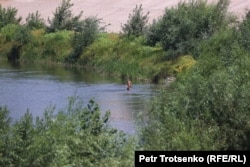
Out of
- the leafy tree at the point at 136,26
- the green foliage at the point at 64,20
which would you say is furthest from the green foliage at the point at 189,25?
the green foliage at the point at 64,20

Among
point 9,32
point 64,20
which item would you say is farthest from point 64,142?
point 9,32

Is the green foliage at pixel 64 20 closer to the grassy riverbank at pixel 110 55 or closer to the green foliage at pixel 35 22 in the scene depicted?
the grassy riverbank at pixel 110 55

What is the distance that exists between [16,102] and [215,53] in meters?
9.44

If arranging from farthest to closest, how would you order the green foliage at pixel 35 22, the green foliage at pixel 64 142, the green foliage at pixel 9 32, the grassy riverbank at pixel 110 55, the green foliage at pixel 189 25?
the green foliage at pixel 35 22
the green foliage at pixel 9 32
the grassy riverbank at pixel 110 55
the green foliage at pixel 189 25
the green foliage at pixel 64 142

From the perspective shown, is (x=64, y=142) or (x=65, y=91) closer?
(x=64, y=142)

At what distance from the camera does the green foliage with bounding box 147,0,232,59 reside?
44.3 metres

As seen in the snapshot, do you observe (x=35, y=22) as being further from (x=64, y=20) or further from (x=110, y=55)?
(x=110, y=55)

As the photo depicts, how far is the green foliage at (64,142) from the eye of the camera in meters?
16.6

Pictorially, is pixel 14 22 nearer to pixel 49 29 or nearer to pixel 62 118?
pixel 49 29

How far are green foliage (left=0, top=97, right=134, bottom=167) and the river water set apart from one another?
9.23 m

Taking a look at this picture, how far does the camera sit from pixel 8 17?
214 ft

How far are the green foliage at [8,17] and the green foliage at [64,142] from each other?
46102 millimetres

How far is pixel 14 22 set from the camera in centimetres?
6462

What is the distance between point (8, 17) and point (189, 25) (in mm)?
24655
